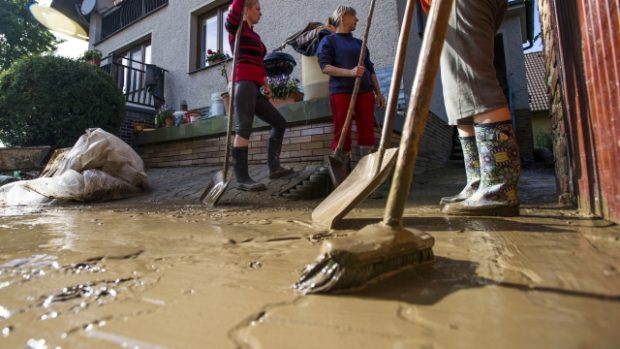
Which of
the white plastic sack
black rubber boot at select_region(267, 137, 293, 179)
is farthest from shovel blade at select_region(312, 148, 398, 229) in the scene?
the white plastic sack

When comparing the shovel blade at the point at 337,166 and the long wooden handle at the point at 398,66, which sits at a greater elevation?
the long wooden handle at the point at 398,66

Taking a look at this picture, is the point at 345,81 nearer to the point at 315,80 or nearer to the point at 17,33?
the point at 315,80

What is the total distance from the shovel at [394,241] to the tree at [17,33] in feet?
57.6

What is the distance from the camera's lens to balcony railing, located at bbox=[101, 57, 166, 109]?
7.59m

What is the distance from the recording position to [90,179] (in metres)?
3.58

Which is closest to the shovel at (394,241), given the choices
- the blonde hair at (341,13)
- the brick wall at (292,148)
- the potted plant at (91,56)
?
the blonde hair at (341,13)

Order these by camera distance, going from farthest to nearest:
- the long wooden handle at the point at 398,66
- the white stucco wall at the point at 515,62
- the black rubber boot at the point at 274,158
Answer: the white stucco wall at the point at 515,62
the black rubber boot at the point at 274,158
the long wooden handle at the point at 398,66

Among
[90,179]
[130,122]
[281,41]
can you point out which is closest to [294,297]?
[90,179]

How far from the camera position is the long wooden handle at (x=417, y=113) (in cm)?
95

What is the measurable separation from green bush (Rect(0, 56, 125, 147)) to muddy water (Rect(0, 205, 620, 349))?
4746 mm

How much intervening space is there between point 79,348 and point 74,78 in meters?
6.08

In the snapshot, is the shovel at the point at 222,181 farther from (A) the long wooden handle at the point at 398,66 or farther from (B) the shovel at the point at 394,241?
(B) the shovel at the point at 394,241

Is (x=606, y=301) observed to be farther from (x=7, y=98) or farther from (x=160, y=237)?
(x=7, y=98)

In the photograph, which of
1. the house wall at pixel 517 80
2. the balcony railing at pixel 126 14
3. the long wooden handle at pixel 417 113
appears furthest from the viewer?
the balcony railing at pixel 126 14
